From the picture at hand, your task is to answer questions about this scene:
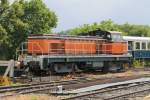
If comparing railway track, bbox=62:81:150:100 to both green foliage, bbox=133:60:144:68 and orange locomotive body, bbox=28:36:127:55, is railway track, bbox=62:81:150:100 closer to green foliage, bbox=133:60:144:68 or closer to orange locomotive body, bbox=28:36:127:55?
orange locomotive body, bbox=28:36:127:55

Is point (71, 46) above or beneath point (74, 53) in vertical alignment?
above

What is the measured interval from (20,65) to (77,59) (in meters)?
4.05

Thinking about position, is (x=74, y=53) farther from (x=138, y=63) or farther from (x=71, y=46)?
(x=138, y=63)

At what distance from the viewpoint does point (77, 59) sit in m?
28.1

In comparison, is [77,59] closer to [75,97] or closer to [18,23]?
[18,23]

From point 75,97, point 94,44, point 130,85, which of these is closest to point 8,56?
point 94,44

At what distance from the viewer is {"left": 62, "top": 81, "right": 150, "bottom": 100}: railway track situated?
53.0 ft

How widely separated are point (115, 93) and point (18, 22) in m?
18.8

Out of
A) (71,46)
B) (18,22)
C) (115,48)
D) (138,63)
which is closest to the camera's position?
(71,46)

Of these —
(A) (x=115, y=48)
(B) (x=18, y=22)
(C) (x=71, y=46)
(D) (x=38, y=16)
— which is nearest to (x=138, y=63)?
(A) (x=115, y=48)

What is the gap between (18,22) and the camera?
35.0 metres

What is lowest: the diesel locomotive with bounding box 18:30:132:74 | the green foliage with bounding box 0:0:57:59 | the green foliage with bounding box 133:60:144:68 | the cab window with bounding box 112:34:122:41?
the green foliage with bounding box 133:60:144:68

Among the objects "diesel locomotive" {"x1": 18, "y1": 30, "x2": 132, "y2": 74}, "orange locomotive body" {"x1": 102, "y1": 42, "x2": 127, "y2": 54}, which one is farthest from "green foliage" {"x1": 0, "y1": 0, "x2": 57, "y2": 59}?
"orange locomotive body" {"x1": 102, "y1": 42, "x2": 127, "y2": 54}

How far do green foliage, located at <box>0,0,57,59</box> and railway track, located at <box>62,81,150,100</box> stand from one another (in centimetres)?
1591
